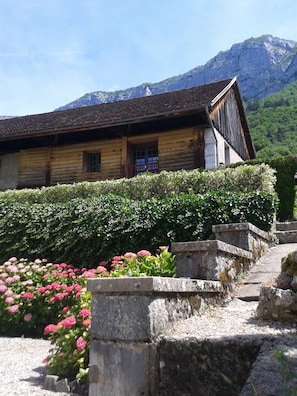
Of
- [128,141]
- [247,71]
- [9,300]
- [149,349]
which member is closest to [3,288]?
[9,300]

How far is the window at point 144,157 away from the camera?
1545cm

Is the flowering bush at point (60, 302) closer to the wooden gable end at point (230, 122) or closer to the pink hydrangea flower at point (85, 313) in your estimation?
the pink hydrangea flower at point (85, 313)

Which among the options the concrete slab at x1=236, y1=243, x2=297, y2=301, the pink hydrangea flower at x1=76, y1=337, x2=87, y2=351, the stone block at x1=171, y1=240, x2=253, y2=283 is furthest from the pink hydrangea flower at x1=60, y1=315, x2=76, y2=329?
the concrete slab at x1=236, y1=243, x2=297, y2=301

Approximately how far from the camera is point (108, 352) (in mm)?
2588

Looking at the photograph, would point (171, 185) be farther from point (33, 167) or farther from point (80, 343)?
point (33, 167)

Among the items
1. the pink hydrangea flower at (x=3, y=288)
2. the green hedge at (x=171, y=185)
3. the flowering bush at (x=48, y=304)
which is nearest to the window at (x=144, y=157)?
the green hedge at (x=171, y=185)

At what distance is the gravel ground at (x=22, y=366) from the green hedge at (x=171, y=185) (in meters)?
3.96

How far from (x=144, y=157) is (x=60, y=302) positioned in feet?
36.6

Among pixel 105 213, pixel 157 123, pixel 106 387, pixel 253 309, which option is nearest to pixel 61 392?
pixel 106 387

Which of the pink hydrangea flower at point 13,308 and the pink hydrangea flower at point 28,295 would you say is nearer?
the pink hydrangea flower at point 13,308

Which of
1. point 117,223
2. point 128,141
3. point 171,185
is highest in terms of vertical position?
point 128,141

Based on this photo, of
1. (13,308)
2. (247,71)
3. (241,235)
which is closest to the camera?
(241,235)

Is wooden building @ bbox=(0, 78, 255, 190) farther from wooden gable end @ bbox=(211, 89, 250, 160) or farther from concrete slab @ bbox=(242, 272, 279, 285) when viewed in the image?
concrete slab @ bbox=(242, 272, 279, 285)

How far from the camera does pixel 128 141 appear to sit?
15.6 m
